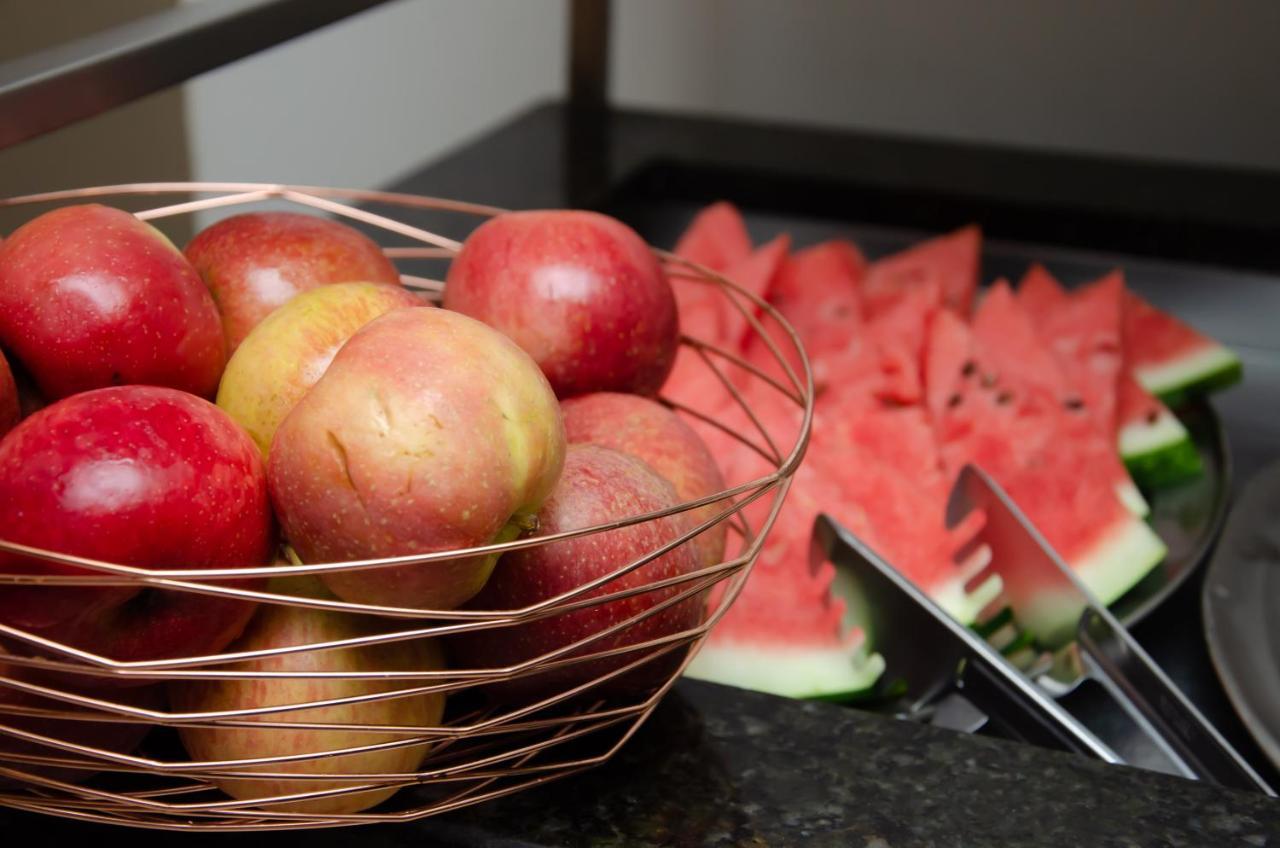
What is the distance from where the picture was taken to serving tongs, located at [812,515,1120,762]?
83cm

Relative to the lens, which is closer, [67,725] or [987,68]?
[67,725]

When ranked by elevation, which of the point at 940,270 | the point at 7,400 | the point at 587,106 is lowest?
the point at 940,270

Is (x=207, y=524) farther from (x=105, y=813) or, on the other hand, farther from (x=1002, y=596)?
(x=1002, y=596)

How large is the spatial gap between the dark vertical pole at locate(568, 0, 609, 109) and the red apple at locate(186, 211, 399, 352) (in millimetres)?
1075

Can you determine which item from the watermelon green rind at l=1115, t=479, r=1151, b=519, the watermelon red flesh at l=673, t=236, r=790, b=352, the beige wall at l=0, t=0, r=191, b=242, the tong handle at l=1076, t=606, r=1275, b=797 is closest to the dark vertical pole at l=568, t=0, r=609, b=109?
the watermelon red flesh at l=673, t=236, r=790, b=352

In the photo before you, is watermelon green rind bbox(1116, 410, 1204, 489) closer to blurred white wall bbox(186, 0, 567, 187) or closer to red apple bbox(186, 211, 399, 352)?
red apple bbox(186, 211, 399, 352)

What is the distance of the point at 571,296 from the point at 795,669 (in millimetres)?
363

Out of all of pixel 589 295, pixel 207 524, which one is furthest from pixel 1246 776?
pixel 207 524

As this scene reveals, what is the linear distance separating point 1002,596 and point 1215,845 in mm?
385

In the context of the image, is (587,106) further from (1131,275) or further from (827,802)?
(827,802)

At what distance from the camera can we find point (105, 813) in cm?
62

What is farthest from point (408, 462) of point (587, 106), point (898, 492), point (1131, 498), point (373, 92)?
point (373, 92)

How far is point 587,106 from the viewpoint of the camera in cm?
196

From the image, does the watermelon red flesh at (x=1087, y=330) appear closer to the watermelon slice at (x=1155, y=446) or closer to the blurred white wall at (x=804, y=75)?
the watermelon slice at (x=1155, y=446)
